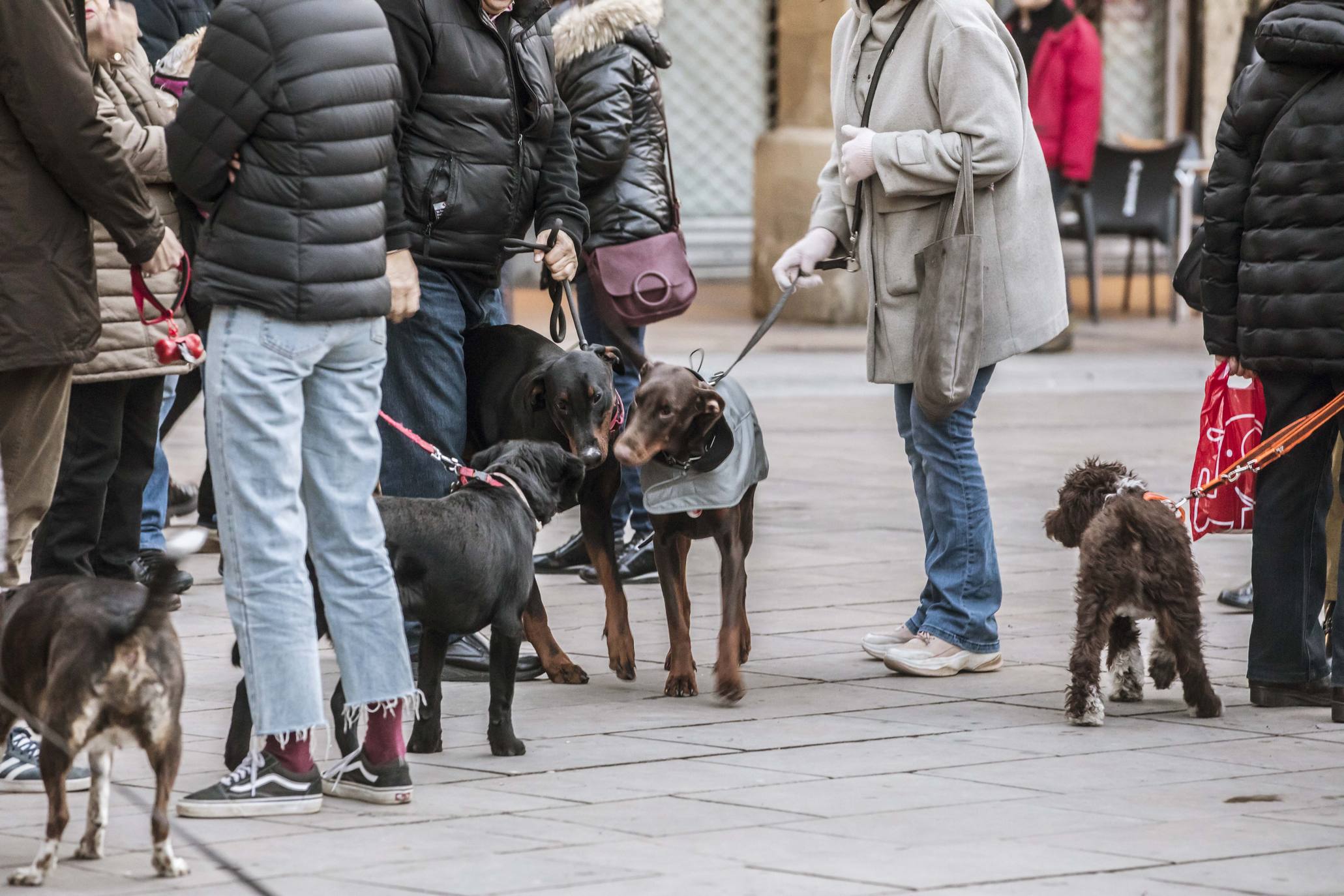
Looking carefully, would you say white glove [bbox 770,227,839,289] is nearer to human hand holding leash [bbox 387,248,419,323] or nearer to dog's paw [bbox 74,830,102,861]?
human hand holding leash [bbox 387,248,419,323]

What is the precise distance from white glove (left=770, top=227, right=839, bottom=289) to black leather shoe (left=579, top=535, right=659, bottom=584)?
175 cm

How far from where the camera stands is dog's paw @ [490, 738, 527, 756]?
518 cm

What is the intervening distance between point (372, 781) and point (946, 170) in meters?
2.53

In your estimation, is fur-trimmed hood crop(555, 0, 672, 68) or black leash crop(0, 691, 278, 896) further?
fur-trimmed hood crop(555, 0, 672, 68)

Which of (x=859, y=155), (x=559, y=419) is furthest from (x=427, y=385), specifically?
(x=859, y=155)

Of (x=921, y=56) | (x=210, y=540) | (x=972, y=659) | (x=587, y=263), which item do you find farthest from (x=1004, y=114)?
A: (x=210, y=540)

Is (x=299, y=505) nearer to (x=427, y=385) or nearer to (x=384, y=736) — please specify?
(x=384, y=736)

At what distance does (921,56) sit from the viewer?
6.16 metres

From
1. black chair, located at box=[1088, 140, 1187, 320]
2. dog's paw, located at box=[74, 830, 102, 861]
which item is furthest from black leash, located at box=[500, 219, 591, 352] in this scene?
black chair, located at box=[1088, 140, 1187, 320]

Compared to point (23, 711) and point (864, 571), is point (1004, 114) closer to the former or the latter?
point (864, 571)

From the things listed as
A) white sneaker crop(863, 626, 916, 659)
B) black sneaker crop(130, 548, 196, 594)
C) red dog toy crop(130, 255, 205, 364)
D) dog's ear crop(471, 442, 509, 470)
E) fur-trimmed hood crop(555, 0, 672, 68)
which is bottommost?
black sneaker crop(130, 548, 196, 594)

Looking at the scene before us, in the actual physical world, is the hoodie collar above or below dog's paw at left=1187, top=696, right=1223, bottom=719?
above

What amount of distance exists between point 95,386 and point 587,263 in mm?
2128

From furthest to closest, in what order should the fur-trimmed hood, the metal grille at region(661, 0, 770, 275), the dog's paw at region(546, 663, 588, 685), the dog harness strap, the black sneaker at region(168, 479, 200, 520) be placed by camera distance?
1. the metal grille at region(661, 0, 770, 275)
2. the black sneaker at region(168, 479, 200, 520)
3. the fur-trimmed hood
4. the dog's paw at region(546, 663, 588, 685)
5. the dog harness strap
